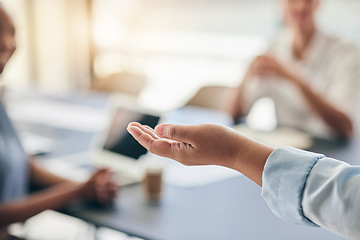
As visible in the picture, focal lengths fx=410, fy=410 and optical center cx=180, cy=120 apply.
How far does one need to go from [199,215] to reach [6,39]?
775 millimetres

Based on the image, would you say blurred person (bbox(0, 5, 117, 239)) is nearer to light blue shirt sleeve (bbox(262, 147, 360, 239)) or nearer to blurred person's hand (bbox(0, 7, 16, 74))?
blurred person's hand (bbox(0, 7, 16, 74))

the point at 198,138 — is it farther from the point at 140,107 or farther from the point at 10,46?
the point at 140,107

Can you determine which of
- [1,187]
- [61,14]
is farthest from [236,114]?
[61,14]

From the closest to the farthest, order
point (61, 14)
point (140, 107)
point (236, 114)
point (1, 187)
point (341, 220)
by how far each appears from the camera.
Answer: point (341, 220) → point (1, 187) → point (140, 107) → point (236, 114) → point (61, 14)

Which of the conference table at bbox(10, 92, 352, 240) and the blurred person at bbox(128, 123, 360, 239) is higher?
the blurred person at bbox(128, 123, 360, 239)

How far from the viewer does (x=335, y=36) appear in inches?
89.5

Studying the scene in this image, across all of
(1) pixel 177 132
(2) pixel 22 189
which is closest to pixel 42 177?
(2) pixel 22 189

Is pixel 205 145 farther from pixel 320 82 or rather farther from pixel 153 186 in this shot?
pixel 320 82

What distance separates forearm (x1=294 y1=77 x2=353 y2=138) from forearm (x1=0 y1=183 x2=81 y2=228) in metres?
1.22

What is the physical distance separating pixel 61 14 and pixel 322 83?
16.1 feet

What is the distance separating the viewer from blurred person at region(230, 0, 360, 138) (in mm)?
2027

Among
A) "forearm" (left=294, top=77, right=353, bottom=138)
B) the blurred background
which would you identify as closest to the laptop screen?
"forearm" (left=294, top=77, right=353, bottom=138)

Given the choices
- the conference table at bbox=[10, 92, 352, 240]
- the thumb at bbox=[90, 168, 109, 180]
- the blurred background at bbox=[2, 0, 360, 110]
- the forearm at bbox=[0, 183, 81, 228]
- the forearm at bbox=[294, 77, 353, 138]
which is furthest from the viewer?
the blurred background at bbox=[2, 0, 360, 110]

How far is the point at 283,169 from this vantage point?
24.6 inches
